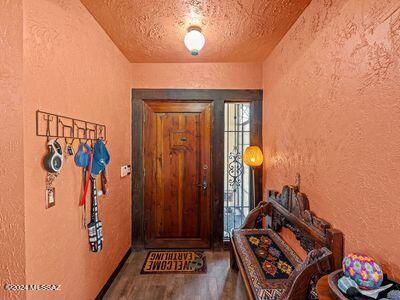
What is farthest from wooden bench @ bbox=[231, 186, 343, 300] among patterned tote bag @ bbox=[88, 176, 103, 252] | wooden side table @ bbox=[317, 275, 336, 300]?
patterned tote bag @ bbox=[88, 176, 103, 252]

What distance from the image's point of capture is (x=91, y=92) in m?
1.89

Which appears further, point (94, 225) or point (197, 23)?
point (197, 23)

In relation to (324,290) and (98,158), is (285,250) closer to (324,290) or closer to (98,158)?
(324,290)

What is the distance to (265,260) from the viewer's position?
6.07ft

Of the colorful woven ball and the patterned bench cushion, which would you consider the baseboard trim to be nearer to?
the patterned bench cushion

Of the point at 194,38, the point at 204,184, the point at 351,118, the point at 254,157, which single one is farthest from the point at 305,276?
the point at 194,38

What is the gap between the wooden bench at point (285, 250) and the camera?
1327mm

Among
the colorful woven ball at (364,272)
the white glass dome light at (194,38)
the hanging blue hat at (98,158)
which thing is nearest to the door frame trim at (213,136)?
the white glass dome light at (194,38)

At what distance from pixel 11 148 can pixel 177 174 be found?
203 centimetres

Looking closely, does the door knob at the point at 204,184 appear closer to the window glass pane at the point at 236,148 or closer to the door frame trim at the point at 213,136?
the door frame trim at the point at 213,136

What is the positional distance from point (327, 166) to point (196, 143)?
1787 mm

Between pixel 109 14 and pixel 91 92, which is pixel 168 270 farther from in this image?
pixel 109 14

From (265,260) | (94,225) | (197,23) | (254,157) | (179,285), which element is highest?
(197,23)

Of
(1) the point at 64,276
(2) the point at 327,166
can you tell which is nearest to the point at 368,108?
(2) the point at 327,166
